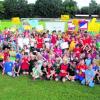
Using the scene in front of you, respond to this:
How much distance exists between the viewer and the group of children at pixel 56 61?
12790mm

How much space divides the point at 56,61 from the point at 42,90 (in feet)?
7.19

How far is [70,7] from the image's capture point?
75.5 meters

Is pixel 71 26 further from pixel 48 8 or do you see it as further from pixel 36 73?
pixel 48 8

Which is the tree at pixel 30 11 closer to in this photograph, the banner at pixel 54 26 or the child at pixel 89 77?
the banner at pixel 54 26

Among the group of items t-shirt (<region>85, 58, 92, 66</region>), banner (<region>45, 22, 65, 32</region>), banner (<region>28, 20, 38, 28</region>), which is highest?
banner (<region>28, 20, 38, 28</region>)

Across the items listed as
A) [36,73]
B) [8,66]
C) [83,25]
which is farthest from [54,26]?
[36,73]

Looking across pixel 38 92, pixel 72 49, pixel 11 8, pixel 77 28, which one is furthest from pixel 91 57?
pixel 11 8

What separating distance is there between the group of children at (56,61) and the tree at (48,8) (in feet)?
189

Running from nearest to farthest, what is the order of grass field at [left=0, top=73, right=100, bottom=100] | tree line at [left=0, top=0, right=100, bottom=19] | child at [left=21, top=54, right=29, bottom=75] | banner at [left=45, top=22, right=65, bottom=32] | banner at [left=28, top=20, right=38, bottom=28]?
grass field at [left=0, top=73, right=100, bottom=100] → child at [left=21, top=54, right=29, bottom=75] → banner at [left=28, top=20, right=38, bottom=28] → banner at [left=45, top=22, right=65, bottom=32] → tree line at [left=0, top=0, right=100, bottom=19]

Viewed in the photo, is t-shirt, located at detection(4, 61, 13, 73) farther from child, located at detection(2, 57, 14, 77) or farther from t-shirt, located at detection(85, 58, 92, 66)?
t-shirt, located at detection(85, 58, 92, 66)

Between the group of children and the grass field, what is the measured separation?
1.33ft

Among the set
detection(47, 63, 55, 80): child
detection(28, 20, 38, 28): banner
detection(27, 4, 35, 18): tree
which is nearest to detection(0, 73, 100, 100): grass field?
detection(47, 63, 55, 80): child

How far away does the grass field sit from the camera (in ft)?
35.5

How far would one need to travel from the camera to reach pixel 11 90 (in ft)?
37.8
